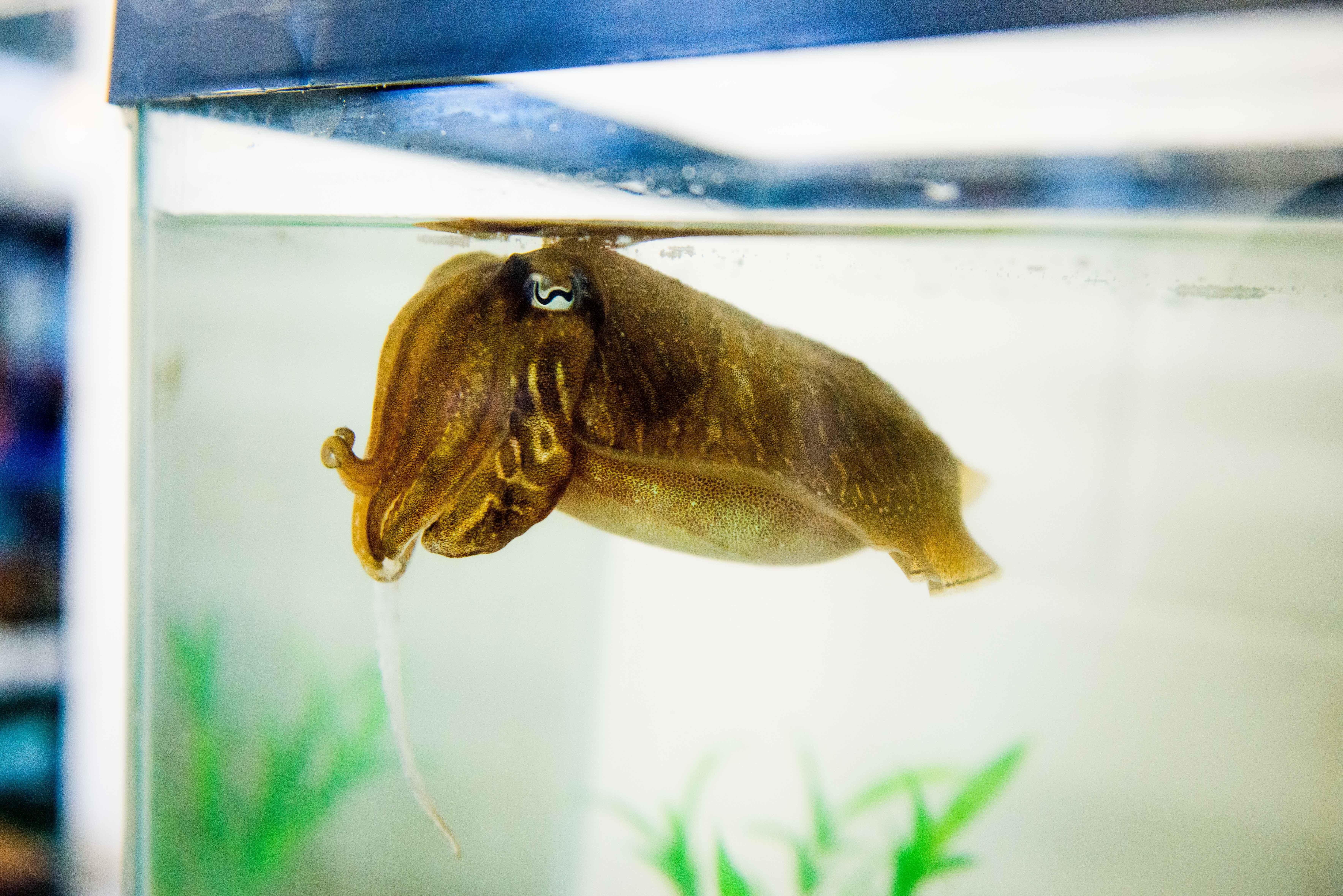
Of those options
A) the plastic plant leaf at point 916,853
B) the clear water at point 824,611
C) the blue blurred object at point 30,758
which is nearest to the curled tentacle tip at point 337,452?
the clear water at point 824,611

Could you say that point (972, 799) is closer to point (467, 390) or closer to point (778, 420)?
point (778, 420)

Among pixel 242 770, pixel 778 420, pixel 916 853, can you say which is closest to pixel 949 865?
pixel 916 853

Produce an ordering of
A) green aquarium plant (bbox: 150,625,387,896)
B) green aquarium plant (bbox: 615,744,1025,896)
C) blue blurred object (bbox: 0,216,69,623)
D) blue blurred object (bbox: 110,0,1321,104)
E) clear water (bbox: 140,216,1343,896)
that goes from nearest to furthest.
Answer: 1. blue blurred object (bbox: 110,0,1321,104)
2. clear water (bbox: 140,216,1343,896)
3. green aquarium plant (bbox: 615,744,1025,896)
4. green aquarium plant (bbox: 150,625,387,896)
5. blue blurred object (bbox: 0,216,69,623)

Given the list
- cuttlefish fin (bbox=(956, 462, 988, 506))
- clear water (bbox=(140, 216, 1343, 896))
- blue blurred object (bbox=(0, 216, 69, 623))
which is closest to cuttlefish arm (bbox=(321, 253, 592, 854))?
clear water (bbox=(140, 216, 1343, 896))

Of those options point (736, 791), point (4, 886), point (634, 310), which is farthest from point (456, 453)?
point (4, 886)

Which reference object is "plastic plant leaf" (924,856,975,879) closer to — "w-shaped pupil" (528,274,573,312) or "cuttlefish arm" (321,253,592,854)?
"cuttlefish arm" (321,253,592,854)

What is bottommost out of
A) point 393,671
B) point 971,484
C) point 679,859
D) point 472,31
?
point 679,859
